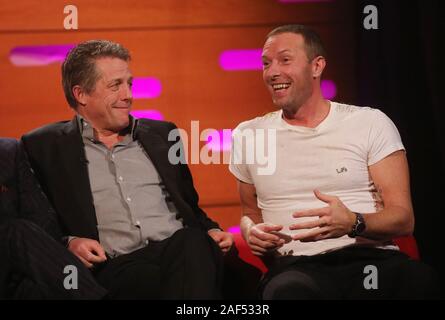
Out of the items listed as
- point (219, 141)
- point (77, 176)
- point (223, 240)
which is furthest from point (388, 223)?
point (77, 176)

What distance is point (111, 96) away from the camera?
252 centimetres

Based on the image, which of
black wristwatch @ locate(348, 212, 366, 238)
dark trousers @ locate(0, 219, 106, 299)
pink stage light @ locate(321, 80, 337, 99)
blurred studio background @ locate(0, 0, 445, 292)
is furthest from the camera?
pink stage light @ locate(321, 80, 337, 99)

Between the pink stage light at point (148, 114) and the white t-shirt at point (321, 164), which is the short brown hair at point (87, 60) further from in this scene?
the white t-shirt at point (321, 164)

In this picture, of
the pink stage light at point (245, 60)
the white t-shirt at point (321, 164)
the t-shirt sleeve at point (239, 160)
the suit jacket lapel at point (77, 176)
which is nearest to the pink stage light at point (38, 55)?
the suit jacket lapel at point (77, 176)

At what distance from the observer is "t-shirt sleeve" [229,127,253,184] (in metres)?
2.48

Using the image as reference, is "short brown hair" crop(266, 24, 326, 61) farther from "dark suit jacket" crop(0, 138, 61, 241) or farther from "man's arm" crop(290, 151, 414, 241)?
"dark suit jacket" crop(0, 138, 61, 241)

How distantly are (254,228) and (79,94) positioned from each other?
872 mm

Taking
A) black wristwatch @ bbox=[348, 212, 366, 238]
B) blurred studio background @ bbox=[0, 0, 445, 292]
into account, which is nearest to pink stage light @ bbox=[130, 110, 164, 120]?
blurred studio background @ bbox=[0, 0, 445, 292]

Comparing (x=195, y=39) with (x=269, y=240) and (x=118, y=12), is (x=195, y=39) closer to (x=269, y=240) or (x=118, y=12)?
(x=118, y=12)

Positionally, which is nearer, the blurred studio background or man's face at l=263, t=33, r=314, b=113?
man's face at l=263, t=33, r=314, b=113

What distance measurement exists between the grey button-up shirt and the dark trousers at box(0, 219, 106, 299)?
0.33 metres

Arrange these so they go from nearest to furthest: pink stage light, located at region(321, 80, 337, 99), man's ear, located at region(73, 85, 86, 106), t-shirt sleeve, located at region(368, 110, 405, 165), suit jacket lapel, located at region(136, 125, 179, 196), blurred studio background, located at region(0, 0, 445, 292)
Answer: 1. t-shirt sleeve, located at region(368, 110, 405, 165)
2. suit jacket lapel, located at region(136, 125, 179, 196)
3. man's ear, located at region(73, 85, 86, 106)
4. blurred studio background, located at region(0, 0, 445, 292)
5. pink stage light, located at region(321, 80, 337, 99)

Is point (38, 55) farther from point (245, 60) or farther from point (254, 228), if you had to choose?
point (254, 228)

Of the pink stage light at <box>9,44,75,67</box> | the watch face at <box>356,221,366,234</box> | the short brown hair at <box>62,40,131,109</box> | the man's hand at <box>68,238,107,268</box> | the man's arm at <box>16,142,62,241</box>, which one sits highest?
the pink stage light at <box>9,44,75,67</box>
